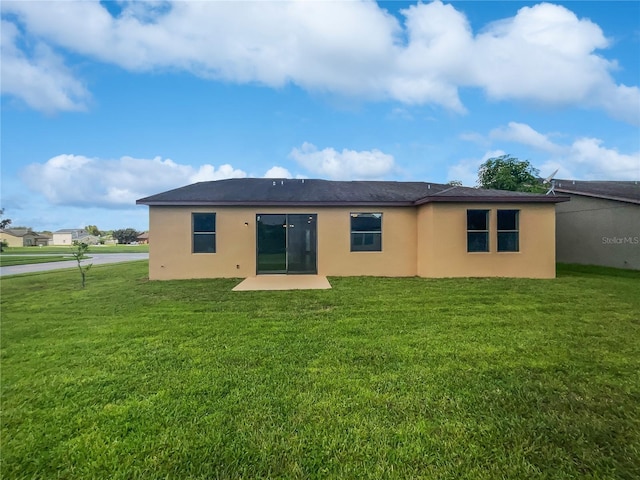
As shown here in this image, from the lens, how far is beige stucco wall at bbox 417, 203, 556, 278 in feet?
34.5

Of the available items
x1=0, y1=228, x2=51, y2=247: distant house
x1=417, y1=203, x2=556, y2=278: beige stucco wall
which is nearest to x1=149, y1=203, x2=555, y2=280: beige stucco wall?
x1=417, y1=203, x2=556, y2=278: beige stucco wall

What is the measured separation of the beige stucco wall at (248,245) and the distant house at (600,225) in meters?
8.89

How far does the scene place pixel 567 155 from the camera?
27.1 m

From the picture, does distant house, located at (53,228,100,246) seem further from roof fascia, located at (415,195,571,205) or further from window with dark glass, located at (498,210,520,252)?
window with dark glass, located at (498,210,520,252)

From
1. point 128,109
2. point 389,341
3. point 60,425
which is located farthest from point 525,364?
point 128,109

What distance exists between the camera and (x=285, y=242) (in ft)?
37.4

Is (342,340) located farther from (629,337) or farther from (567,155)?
(567,155)

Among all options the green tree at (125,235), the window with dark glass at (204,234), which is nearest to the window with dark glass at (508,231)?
the window with dark glass at (204,234)

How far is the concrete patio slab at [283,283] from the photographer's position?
29.2 feet

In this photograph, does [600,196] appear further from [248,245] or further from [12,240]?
[12,240]

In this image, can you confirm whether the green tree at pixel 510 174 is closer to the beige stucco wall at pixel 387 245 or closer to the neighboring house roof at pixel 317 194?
the neighboring house roof at pixel 317 194

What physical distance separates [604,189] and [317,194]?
13496mm

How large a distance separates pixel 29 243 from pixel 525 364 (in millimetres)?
36549

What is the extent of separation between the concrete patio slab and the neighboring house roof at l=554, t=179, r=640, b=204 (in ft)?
40.9
